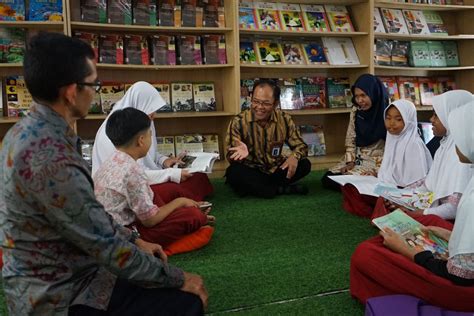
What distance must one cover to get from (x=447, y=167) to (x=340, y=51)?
275 centimetres

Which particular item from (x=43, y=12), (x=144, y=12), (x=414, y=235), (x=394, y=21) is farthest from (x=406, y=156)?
(x=43, y=12)

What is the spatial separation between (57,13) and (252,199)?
7.40 ft

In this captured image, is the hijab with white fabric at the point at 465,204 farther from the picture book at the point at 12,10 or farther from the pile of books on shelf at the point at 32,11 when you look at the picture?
the picture book at the point at 12,10

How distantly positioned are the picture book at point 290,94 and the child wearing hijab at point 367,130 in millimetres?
1082

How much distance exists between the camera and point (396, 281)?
1887mm

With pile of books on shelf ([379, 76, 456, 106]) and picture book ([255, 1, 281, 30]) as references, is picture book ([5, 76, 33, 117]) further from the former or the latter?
pile of books on shelf ([379, 76, 456, 106])

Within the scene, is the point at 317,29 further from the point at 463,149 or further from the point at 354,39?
the point at 463,149

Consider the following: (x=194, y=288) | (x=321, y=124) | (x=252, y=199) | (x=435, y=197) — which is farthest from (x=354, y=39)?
(x=194, y=288)

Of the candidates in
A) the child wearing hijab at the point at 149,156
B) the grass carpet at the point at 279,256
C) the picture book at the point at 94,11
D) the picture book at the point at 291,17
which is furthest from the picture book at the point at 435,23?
the child wearing hijab at the point at 149,156

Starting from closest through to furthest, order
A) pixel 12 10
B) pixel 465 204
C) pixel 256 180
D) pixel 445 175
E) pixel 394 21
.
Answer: pixel 465 204, pixel 445 175, pixel 256 180, pixel 12 10, pixel 394 21

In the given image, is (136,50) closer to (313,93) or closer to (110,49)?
(110,49)

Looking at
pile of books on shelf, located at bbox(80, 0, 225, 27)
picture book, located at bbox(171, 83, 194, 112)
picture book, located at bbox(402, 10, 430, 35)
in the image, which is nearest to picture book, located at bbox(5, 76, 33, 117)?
pile of books on shelf, located at bbox(80, 0, 225, 27)

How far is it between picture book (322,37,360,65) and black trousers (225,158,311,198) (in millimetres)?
1511

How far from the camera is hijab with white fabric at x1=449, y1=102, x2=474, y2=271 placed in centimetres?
162
